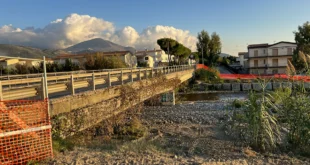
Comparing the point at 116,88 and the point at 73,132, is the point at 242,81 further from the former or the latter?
the point at 73,132

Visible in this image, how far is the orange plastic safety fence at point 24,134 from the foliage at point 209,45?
55.9 meters

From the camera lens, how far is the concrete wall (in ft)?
24.5

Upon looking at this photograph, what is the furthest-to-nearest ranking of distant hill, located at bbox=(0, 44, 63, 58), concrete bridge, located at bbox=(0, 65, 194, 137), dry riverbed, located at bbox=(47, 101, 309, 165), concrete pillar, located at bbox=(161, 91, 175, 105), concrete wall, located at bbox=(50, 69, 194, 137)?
1. distant hill, located at bbox=(0, 44, 63, 58)
2. concrete pillar, located at bbox=(161, 91, 175, 105)
3. concrete wall, located at bbox=(50, 69, 194, 137)
4. concrete bridge, located at bbox=(0, 65, 194, 137)
5. dry riverbed, located at bbox=(47, 101, 309, 165)

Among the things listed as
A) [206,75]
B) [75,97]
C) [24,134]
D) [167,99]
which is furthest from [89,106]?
[206,75]

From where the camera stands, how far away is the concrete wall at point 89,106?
7.47 metres

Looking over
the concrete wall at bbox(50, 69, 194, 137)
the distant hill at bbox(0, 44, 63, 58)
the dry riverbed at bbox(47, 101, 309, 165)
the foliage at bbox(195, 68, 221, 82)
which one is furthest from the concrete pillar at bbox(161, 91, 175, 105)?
the distant hill at bbox(0, 44, 63, 58)

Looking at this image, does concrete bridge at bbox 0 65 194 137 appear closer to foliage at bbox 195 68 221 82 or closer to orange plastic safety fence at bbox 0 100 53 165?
orange plastic safety fence at bbox 0 100 53 165

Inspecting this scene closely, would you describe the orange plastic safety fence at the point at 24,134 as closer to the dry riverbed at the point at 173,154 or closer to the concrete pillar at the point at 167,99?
the dry riverbed at the point at 173,154

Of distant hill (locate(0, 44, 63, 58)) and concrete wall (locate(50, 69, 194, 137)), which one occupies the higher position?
distant hill (locate(0, 44, 63, 58))

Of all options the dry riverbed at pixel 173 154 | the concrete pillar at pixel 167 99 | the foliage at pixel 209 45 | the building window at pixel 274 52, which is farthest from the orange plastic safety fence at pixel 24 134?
the building window at pixel 274 52

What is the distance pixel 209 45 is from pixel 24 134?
5694cm

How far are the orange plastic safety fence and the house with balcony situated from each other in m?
56.5

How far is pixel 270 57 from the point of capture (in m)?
58.3

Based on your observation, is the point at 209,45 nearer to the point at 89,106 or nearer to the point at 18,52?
the point at 18,52
